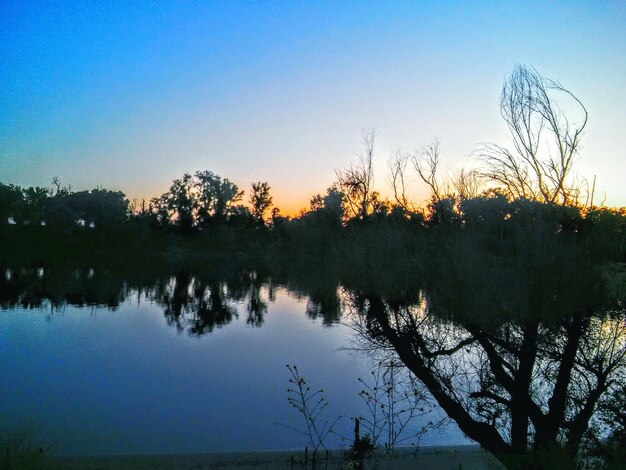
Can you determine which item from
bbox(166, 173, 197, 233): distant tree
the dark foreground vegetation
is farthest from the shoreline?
bbox(166, 173, 197, 233): distant tree

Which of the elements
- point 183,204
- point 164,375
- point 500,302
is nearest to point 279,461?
point 500,302

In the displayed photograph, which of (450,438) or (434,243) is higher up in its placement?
(434,243)

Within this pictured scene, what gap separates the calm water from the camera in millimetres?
10125

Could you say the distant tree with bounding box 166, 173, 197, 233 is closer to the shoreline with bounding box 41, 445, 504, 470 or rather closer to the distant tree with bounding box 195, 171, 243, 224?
the distant tree with bounding box 195, 171, 243, 224

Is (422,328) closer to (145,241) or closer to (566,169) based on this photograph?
(566,169)

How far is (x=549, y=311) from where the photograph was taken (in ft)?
30.9

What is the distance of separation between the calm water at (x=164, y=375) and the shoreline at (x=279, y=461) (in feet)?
7.91

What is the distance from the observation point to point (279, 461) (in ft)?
22.2

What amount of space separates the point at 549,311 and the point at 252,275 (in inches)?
1816

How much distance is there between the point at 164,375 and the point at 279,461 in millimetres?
8569

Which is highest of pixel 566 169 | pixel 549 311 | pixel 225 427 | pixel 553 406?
pixel 566 169

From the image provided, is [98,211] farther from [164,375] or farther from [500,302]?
[500,302]

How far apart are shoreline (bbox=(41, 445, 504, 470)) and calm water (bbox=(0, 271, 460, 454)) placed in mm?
2410

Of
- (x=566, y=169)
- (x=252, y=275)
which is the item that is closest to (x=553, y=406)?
(x=566, y=169)
